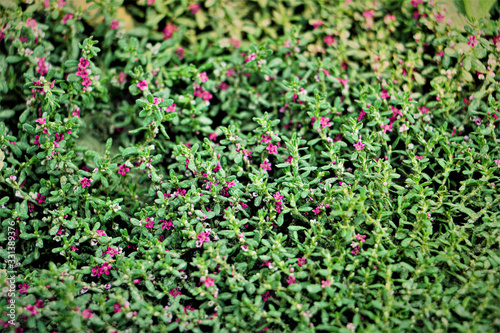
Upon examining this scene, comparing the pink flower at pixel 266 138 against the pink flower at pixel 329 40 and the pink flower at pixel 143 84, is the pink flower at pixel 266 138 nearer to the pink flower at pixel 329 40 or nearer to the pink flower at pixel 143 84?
the pink flower at pixel 143 84

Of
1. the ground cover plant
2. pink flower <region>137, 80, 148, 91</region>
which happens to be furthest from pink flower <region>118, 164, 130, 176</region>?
pink flower <region>137, 80, 148, 91</region>

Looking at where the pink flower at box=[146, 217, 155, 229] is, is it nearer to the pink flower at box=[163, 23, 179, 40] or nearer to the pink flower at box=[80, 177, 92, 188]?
the pink flower at box=[80, 177, 92, 188]

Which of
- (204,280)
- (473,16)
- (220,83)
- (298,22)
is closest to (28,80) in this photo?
(220,83)

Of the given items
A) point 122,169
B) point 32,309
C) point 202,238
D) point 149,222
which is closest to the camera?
point 32,309

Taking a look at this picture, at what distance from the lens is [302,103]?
2918 millimetres

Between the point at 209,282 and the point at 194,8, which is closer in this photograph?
the point at 209,282

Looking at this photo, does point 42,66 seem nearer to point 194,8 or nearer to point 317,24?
point 194,8

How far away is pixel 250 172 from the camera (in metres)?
2.74

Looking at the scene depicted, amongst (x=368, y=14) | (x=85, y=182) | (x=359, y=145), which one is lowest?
(x=85, y=182)

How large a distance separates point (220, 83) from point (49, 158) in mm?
1378

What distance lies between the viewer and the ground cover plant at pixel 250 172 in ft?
7.07

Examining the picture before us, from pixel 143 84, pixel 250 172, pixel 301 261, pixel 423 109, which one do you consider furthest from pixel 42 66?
pixel 423 109

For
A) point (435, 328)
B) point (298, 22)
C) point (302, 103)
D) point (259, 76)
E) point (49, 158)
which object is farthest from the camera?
point (298, 22)

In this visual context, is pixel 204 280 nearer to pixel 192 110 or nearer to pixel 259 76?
pixel 192 110
